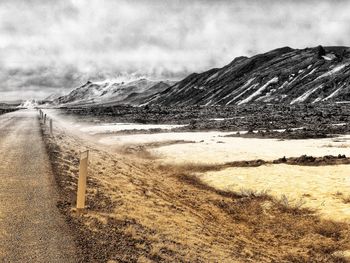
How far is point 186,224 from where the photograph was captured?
10.7m

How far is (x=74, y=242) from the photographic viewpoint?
7.95m

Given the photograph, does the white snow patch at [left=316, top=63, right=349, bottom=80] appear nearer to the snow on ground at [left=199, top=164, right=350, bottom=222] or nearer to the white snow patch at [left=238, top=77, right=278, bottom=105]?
the white snow patch at [left=238, top=77, right=278, bottom=105]

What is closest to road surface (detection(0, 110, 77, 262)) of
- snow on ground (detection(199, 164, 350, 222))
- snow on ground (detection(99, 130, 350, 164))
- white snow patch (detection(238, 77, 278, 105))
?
snow on ground (detection(199, 164, 350, 222))

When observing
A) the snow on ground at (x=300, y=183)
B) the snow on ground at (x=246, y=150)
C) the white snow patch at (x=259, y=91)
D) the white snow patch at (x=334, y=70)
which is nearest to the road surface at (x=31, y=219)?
the snow on ground at (x=300, y=183)

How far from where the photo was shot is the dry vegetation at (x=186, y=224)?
27.1ft

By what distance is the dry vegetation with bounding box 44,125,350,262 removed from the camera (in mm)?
8273

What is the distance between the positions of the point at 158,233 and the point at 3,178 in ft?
22.6

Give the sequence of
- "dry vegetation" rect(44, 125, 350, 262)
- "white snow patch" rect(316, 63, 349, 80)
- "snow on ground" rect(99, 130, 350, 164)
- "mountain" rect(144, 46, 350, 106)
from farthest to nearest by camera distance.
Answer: "white snow patch" rect(316, 63, 349, 80) → "mountain" rect(144, 46, 350, 106) → "snow on ground" rect(99, 130, 350, 164) → "dry vegetation" rect(44, 125, 350, 262)

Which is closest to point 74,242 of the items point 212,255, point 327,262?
point 212,255

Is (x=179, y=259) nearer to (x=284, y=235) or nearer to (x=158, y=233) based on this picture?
(x=158, y=233)

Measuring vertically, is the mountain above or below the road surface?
above

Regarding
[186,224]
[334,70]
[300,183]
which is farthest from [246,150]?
[334,70]

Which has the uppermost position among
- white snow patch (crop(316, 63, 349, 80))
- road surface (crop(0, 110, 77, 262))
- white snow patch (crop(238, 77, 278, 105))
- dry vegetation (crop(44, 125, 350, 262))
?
white snow patch (crop(316, 63, 349, 80))

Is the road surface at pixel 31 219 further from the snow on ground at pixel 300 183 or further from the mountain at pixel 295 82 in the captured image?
the mountain at pixel 295 82
